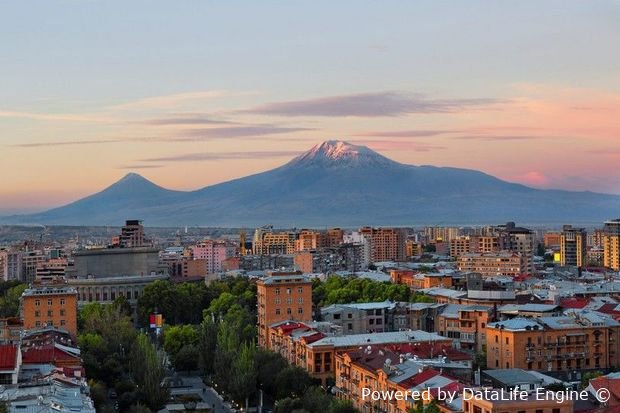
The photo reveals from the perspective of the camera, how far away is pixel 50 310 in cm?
4409

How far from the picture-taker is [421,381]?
1083 inches

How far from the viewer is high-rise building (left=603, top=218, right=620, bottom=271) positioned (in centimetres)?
9912

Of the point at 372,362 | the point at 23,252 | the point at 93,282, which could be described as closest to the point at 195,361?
the point at 372,362

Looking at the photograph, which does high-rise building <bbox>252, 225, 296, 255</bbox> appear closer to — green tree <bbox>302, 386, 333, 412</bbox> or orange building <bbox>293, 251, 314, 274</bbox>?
orange building <bbox>293, 251, 314, 274</bbox>

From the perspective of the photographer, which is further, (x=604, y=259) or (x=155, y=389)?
(x=604, y=259)

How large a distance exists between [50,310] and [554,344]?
71.5ft

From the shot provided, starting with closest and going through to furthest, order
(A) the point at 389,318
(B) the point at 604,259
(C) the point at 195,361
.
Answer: (C) the point at 195,361 → (A) the point at 389,318 → (B) the point at 604,259

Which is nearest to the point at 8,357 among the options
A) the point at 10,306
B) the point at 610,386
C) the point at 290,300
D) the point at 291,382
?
the point at 291,382

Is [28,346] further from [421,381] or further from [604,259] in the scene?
[604,259]

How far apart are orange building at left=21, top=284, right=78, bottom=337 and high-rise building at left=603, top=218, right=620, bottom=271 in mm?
66521

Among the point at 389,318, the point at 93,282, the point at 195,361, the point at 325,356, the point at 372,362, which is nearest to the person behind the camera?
the point at 372,362

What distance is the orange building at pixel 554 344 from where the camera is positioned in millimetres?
37594

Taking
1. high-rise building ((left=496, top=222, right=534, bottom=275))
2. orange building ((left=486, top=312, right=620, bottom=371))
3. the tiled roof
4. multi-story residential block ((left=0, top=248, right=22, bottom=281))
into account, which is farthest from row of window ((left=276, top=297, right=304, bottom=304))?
high-rise building ((left=496, top=222, right=534, bottom=275))

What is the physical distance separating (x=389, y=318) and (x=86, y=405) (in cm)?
2749
